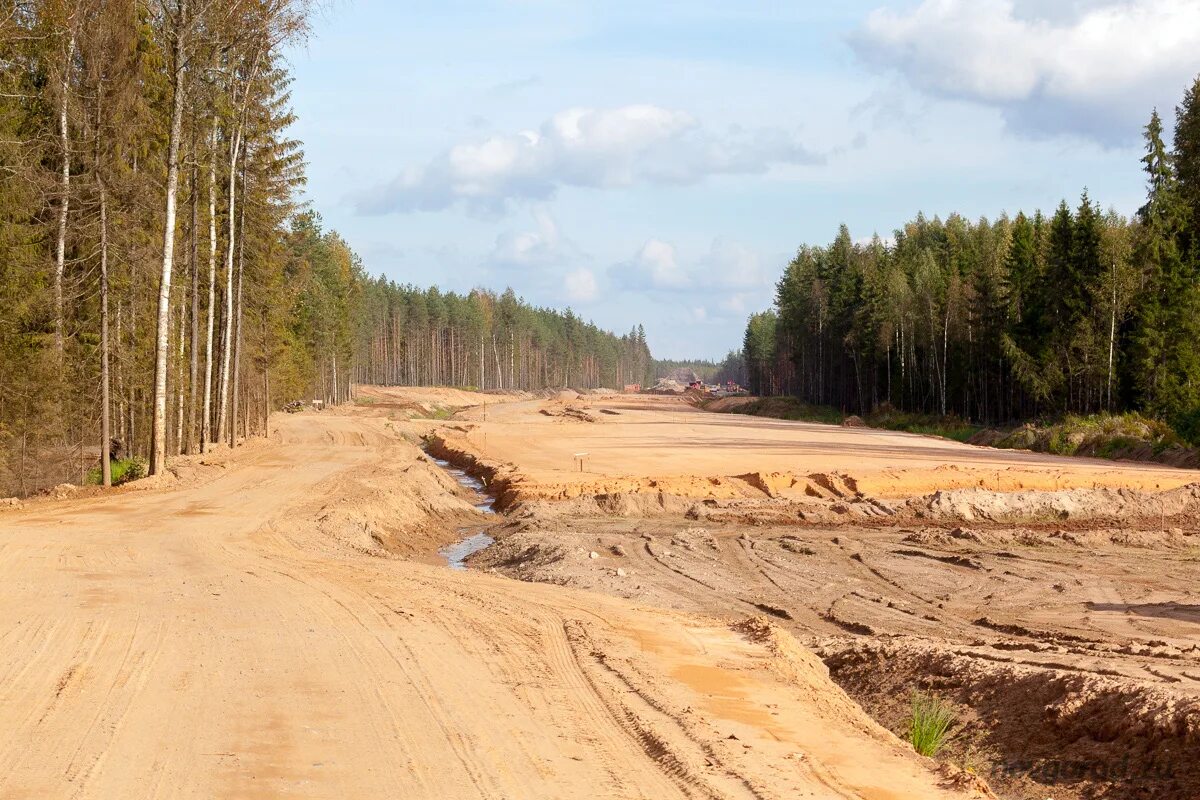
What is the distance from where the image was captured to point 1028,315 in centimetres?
6044

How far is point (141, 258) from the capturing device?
2516 cm

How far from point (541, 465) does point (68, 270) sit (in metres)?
16.4

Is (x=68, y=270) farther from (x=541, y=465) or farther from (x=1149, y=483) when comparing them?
(x=1149, y=483)

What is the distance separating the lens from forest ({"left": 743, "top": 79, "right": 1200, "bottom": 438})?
48.6 m

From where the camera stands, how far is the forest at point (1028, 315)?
48.6 m

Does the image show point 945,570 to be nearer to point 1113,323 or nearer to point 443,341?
point 1113,323

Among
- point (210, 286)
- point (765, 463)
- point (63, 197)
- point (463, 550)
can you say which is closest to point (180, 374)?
point (210, 286)

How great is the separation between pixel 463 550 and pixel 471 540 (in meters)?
1.61

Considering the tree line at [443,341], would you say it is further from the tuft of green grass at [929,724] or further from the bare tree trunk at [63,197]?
the tuft of green grass at [929,724]

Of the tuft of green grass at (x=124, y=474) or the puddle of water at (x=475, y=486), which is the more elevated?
the tuft of green grass at (x=124, y=474)

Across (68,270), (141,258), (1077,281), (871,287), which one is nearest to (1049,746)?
(141,258)

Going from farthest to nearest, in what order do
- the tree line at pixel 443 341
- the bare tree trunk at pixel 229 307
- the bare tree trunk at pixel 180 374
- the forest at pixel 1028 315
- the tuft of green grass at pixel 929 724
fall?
the tree line at pixel 443 341 → the forest at pixel 1028 315 → the bare tree trunk at pixel 229 307 → the bare tree trunk at pixel 180 374 → the tuft of green grass at pixel 929 724

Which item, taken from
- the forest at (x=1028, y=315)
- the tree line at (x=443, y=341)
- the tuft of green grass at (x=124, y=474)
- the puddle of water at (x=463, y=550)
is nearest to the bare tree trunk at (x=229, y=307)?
the tuft of green grass at (x=124, y=474)

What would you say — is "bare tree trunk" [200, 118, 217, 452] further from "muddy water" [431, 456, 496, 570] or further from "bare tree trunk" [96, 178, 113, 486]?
"muddy water" [431, 456, 496, 570]
